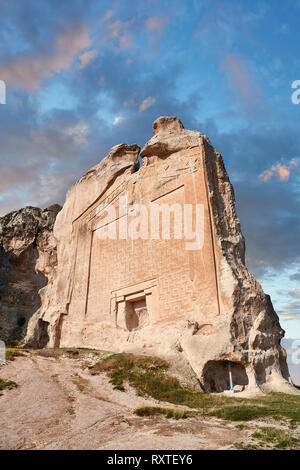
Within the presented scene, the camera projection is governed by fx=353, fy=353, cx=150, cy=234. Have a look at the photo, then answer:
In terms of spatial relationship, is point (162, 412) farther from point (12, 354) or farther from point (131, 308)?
point (131, 308)

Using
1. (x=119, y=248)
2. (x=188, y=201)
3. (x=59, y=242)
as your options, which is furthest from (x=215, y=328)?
(x=59, y=242)

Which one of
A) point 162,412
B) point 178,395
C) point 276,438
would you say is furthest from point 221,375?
point 276,438

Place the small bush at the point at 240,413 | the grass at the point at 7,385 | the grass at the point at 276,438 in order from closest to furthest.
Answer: the grass at the point at 276,438, the small bush at the point at 240,413, the grass at the point at 7,385

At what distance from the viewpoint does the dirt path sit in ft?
19.7

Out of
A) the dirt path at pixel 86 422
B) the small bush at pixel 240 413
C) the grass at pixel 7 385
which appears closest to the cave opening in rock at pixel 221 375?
the dirt path at pixel 86 422

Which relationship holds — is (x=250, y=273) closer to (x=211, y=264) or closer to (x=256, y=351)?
(x=211, y=264)

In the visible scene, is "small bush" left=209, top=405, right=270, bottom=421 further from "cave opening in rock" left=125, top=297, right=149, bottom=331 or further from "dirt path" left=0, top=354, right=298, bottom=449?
"cave opening in rock" left=125, top=297, right=149, bottom=331

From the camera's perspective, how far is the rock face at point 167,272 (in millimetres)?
13664

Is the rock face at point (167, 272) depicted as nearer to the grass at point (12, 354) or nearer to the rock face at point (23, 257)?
the grass at point (12, 354)

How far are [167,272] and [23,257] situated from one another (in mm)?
26200

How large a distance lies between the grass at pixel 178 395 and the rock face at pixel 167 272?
4.52 ft

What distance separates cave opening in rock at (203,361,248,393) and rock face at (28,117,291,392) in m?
0.04

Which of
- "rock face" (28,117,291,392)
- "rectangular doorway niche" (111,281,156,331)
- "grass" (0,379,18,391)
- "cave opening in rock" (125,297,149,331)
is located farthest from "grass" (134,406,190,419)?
"cave opening in rock" (125,297,149,331)

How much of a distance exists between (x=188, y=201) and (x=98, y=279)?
24.0 ft
